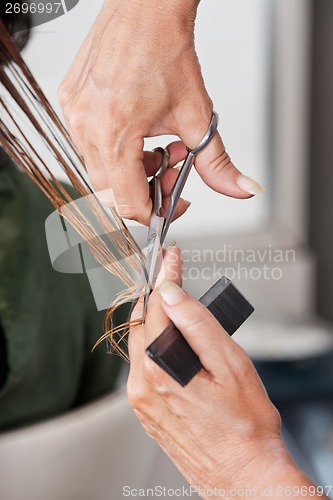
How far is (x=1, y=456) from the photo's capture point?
511mm

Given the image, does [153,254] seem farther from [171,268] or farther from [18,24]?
[18,24]

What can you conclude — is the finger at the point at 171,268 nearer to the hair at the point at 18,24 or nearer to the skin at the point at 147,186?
the skin at the point at 147,186

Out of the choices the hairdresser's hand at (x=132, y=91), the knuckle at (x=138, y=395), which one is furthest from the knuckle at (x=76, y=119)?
the knuckle at (x=138, y=395)

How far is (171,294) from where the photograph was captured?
0.90ft

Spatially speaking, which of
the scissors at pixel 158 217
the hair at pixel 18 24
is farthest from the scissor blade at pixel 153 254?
the hair at pixel 18 24

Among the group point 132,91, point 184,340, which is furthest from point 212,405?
point 132,91

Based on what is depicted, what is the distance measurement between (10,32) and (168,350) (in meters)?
0.16

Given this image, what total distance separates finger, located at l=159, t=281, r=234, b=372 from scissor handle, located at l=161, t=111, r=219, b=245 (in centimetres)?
4

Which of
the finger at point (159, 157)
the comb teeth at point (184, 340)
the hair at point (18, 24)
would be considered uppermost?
the hair at point (18, 24)

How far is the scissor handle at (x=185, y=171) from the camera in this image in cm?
28

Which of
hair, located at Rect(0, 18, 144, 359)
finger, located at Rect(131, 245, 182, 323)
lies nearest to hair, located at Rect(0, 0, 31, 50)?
hair, located at Rect(0, 18, 144, 359)

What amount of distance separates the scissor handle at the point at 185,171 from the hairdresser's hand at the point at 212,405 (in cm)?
3

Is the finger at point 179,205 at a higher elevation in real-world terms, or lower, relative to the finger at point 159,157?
lower

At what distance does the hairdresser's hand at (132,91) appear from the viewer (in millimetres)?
261
